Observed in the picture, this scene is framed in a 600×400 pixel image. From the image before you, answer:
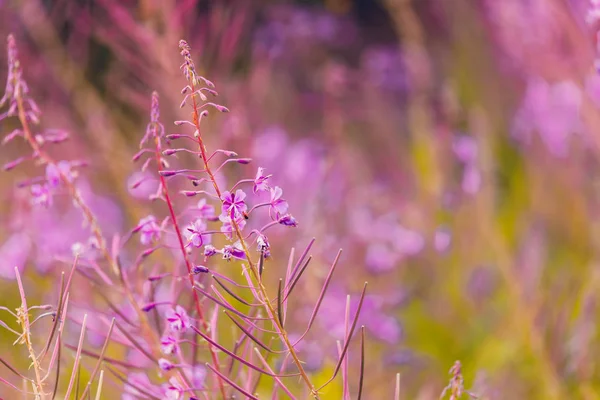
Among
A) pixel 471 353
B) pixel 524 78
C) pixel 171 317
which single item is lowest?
pixel 171 317

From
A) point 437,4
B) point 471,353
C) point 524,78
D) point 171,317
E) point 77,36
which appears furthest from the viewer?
point 437,4

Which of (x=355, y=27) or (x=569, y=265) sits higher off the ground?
(x=355, y=27)

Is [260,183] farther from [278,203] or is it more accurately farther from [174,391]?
[174,391]

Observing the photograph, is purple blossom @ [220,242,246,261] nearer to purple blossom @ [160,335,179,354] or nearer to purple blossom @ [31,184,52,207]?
purple blossom @ [160,335,179,354]

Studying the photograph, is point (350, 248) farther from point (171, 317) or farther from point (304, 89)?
point (304, 89)

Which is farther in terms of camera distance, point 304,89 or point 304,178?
point 304,89

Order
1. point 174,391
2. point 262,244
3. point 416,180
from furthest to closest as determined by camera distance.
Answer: point 416,180 < point 174,391 < point 262,244

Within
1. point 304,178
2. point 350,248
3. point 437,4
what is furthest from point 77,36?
point 437,4

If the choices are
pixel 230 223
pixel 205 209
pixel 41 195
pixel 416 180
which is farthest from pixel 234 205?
pixel 416 180

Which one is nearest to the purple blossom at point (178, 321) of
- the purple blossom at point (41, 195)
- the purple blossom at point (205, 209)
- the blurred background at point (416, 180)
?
the purple blossom at point (205, 209)
